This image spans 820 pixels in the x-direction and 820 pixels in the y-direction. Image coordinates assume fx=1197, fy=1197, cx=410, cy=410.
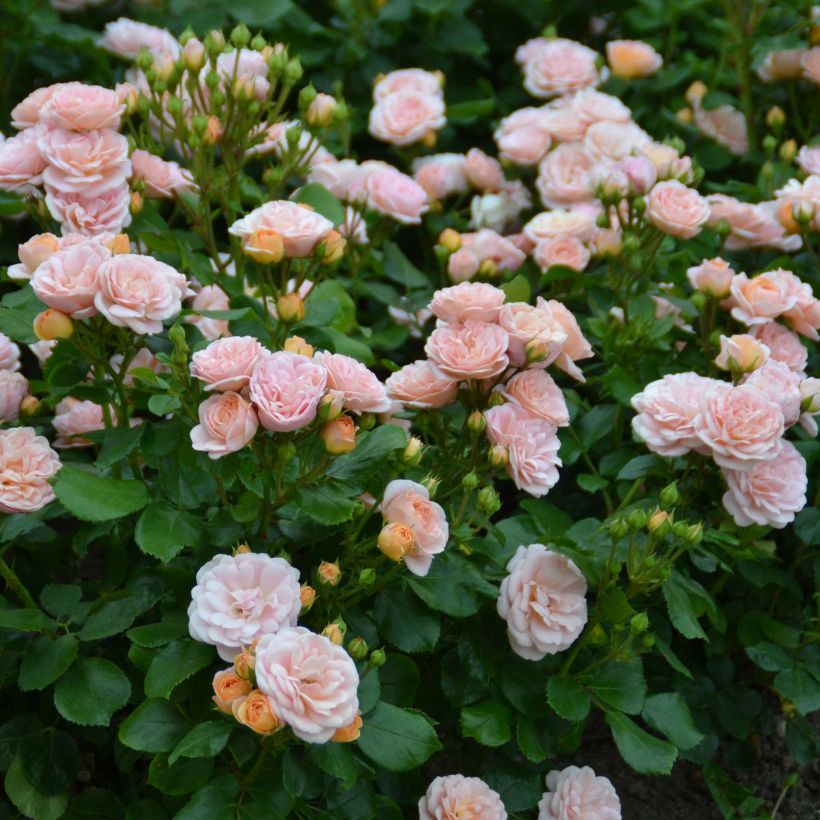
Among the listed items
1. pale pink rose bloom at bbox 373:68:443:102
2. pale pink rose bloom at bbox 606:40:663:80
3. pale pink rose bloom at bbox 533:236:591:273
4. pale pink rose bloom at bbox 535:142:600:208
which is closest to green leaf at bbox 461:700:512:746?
pale pink rose bloom at bbox 533:236:591:273

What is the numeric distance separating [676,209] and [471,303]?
0.67 metres

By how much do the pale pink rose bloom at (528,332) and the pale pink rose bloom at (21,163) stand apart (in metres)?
0.79

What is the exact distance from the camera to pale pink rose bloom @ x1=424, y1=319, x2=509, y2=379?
5.49ft

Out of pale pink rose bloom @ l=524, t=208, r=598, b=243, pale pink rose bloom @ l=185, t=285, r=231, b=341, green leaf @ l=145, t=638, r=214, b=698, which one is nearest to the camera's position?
green leaf @ l=145, t=638, r=214, b=698

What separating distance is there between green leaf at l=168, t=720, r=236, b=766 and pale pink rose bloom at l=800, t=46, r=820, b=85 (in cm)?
235

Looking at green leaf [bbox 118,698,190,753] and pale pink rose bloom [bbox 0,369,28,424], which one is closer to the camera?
green leaf [bbox 118,698,190,753]

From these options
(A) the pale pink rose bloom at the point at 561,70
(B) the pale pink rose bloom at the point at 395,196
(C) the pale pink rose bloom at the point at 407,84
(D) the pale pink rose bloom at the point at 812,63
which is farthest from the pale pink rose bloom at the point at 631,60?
(B) the pale pink rose bloom at the point at 395,196

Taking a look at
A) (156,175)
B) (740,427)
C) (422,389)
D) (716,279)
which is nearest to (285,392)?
(422,389)

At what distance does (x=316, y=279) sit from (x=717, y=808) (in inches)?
49.7

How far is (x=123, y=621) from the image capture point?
172 cm

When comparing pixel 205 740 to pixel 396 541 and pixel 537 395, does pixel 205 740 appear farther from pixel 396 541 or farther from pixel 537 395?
pixel 537 395

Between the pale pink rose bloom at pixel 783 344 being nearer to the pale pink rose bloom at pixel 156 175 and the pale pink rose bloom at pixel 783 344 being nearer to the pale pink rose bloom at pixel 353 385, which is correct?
the pale pink rose bloom at pixel 353 385

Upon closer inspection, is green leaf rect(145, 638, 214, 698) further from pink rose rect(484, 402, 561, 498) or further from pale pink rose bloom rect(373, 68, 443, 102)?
pale pink rose bloom rect(373, 68, 443, 102)

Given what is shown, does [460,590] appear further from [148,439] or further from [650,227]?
[650,227]
